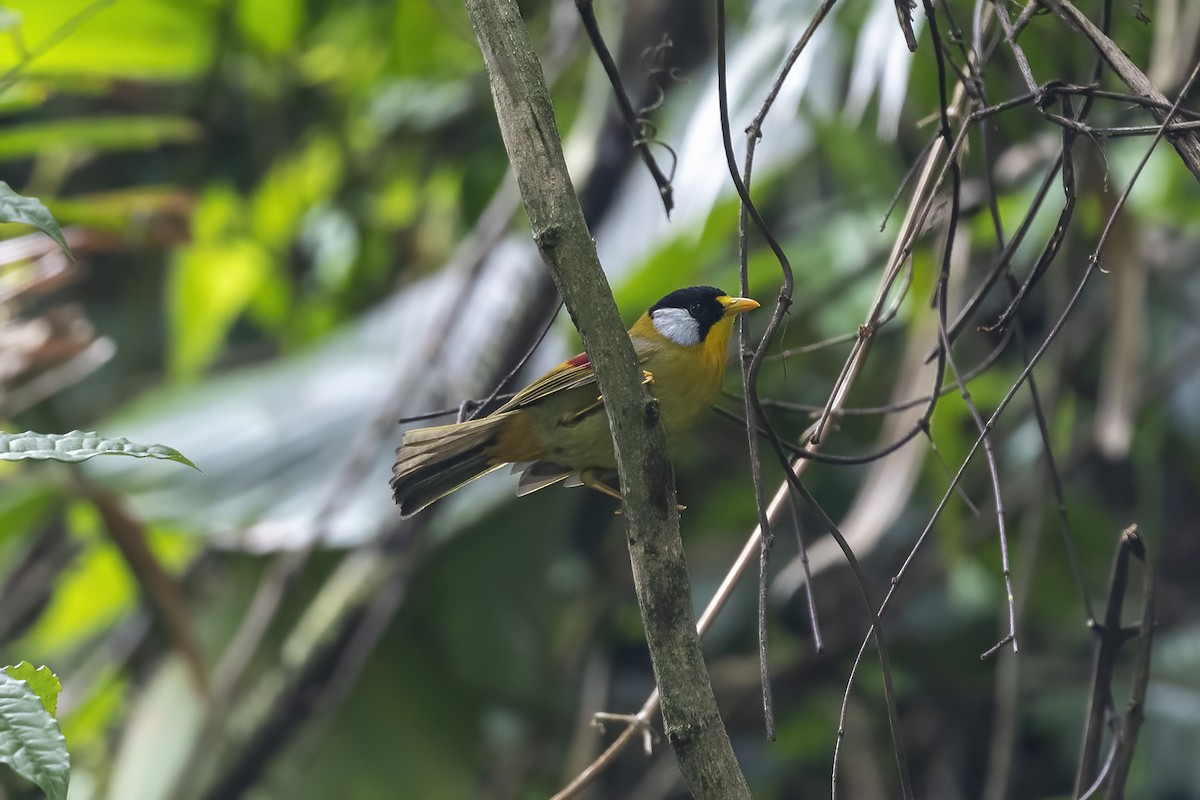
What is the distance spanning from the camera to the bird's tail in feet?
7.45

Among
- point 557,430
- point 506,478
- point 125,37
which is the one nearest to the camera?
point 557,430

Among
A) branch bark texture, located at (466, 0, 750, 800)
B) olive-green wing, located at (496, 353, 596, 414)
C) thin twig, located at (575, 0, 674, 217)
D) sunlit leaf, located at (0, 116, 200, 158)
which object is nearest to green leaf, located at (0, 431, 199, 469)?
branch bark texture, located at (466, 0, 750, 800)

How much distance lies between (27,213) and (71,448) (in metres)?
0.25

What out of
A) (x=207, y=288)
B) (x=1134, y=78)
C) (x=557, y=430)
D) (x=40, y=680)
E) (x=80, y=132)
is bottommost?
(x=207, y=288)

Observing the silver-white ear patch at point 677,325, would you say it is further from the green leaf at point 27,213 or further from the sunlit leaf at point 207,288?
the sunlit leaf at point 207,288

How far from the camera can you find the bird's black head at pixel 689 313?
2.59 meters

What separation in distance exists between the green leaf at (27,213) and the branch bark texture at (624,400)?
489mm

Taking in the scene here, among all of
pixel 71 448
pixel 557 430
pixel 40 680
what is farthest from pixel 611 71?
pixel 557 430

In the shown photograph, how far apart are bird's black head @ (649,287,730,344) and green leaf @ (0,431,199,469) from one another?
4.91 ft

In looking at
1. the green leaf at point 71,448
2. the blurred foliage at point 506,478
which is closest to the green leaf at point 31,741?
the green leaf at point 71,448

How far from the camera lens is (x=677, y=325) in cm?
264

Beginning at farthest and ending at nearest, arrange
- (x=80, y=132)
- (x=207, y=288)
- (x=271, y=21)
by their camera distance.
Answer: (x=207, y=288), (x=271, y=21), (x=80, y=132)

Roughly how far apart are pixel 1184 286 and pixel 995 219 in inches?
115

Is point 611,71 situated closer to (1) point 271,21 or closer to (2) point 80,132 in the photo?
(2) point 80,132
